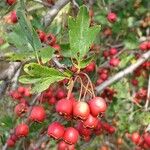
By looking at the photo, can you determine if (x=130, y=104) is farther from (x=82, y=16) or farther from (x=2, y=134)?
(x=82, y=16)

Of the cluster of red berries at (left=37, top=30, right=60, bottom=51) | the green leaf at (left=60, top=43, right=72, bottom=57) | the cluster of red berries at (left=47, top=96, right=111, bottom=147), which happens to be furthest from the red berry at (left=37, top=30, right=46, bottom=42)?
the cluster of red berries at (left=47, top=96, right=111, bottom=147)

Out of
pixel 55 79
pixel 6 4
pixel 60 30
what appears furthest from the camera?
pixel 60 30

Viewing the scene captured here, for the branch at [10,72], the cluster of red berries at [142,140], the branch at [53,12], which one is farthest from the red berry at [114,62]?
the branch at [10,72]

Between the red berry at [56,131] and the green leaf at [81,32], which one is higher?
the green leaf at [81,32]

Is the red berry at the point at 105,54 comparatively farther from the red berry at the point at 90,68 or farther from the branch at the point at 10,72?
the branch at the point at 10,72

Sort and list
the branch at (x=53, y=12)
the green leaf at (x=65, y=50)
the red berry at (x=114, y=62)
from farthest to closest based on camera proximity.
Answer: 1. the red berry at (x=114, y=62)
2. the branch at (x=53, y=12)
3. the green leaf at (x=65, y=50)

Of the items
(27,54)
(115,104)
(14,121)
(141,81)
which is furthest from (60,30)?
(141,81)

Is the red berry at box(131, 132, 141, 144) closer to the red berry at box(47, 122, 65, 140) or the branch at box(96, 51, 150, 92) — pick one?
the branch at box(96, 51, 150, 92)
